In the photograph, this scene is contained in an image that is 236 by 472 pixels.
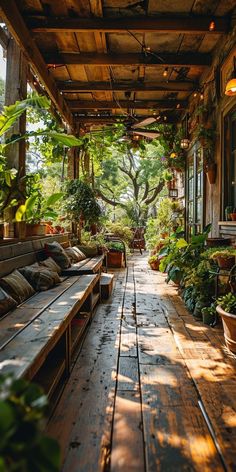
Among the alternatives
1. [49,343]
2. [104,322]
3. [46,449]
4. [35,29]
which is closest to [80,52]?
[35,29]

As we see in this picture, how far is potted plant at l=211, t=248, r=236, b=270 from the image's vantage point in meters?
3.16

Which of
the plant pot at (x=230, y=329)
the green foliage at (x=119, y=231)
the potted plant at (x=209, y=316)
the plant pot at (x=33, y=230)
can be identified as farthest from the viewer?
the green foliage at (x=119, y=231)

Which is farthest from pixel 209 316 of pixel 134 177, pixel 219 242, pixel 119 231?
pixel 134 177

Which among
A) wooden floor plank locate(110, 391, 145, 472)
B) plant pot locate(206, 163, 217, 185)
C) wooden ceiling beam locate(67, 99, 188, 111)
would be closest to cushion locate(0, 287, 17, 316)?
wooden floor plank locate(110, 391, 145, 472)

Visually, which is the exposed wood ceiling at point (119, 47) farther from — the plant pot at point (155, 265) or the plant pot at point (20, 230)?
the plant pot at point (155, 265)

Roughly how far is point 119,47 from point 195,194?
2459 mm

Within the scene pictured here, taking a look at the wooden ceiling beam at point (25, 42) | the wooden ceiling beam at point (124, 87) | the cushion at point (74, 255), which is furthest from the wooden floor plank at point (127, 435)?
the wooden ceiling beam at point (124, 87)

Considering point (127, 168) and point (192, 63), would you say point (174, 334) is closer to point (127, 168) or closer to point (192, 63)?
point (192, 63)

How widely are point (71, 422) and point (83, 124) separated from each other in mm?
6427

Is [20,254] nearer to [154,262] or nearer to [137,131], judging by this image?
[137,131]

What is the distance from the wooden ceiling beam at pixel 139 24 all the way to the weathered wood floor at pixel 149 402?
298 centimetres

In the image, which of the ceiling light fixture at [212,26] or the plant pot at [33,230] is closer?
the ceiling light fixture at [212,26]

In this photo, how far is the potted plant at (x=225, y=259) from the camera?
3.16 m

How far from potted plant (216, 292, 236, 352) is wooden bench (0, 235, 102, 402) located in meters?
1.10
